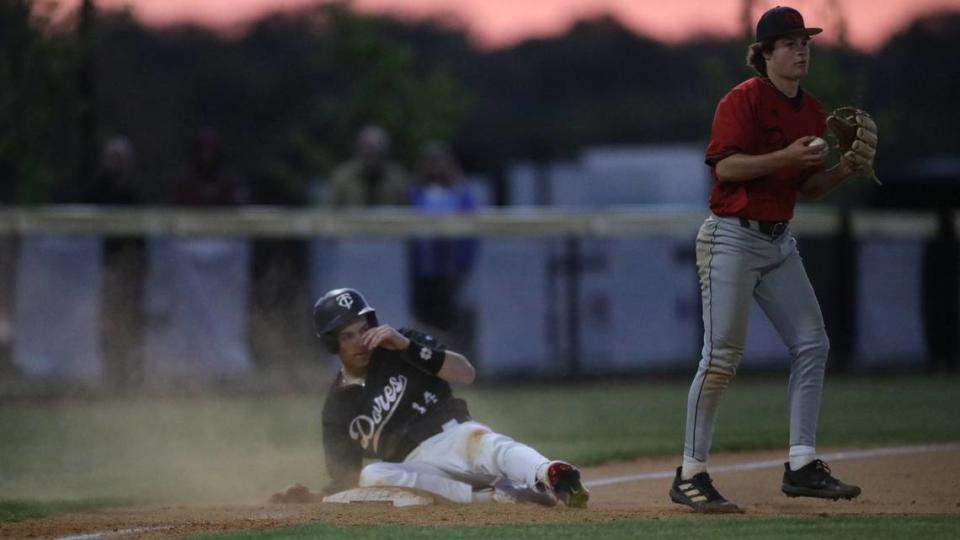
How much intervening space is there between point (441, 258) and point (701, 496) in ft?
27.7

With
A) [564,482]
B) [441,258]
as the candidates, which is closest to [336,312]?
[564,482]

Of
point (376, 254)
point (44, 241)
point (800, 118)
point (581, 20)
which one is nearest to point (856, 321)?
point (376, 254)

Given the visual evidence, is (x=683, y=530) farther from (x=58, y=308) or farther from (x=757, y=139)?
(x=58, y=308)

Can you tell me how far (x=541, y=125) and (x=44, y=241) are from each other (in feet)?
97.6

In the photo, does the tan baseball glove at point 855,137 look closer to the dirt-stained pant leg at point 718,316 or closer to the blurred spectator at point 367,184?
the dirt-stained pant leg at point 718,316

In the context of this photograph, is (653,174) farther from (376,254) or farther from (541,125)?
(541,125)

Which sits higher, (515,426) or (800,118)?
(800,118)

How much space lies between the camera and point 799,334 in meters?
7.52

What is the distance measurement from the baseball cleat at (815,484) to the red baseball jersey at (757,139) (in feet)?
3.59

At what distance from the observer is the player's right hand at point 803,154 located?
7195 millimetres

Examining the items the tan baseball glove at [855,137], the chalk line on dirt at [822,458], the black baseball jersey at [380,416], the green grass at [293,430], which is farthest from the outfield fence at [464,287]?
the tan baseball glove at [855,137]

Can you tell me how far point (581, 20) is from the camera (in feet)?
161

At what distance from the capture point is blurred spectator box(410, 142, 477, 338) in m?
15.6

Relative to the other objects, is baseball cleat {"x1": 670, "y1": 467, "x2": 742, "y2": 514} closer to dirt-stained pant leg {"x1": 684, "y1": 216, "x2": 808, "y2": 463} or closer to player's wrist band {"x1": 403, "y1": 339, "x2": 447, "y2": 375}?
dirt-stained pant leg {"x1": 684, "y1": 216, "x2": 808, "y2": 463}
